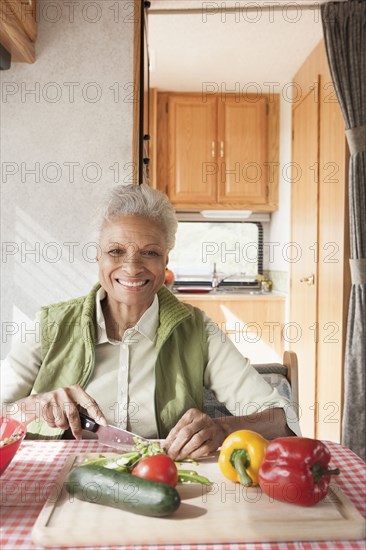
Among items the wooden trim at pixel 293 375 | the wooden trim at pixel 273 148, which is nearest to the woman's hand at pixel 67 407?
the wooden trim at pixel 293 375

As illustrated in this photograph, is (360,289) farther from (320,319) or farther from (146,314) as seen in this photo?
(146,314)

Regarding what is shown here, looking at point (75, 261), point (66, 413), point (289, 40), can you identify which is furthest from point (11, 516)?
point (289, 40)

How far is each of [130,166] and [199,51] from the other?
1657 mm

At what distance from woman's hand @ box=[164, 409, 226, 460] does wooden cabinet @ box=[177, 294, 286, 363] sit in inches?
107

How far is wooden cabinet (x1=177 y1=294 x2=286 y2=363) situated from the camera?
4.10 metres

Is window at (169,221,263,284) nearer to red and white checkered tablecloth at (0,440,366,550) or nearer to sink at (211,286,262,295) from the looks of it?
sink at (211,286,262,295)

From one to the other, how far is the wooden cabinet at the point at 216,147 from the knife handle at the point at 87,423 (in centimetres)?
318

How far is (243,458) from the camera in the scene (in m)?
1.09

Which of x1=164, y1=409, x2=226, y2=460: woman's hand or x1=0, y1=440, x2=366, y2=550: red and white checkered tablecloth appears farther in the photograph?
x1=164, y1=409, x2=226, y2=460: woman's hand

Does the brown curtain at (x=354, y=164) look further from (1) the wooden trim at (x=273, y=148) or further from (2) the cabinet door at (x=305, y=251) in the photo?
(1) the wooden trim at (x=273, y=148)

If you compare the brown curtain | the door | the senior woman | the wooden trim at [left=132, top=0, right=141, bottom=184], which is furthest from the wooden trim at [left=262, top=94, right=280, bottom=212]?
the senior woman

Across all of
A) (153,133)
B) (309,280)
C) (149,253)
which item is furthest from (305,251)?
(149,253)

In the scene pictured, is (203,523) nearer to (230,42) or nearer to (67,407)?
(67,407)

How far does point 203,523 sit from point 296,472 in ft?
0.63
